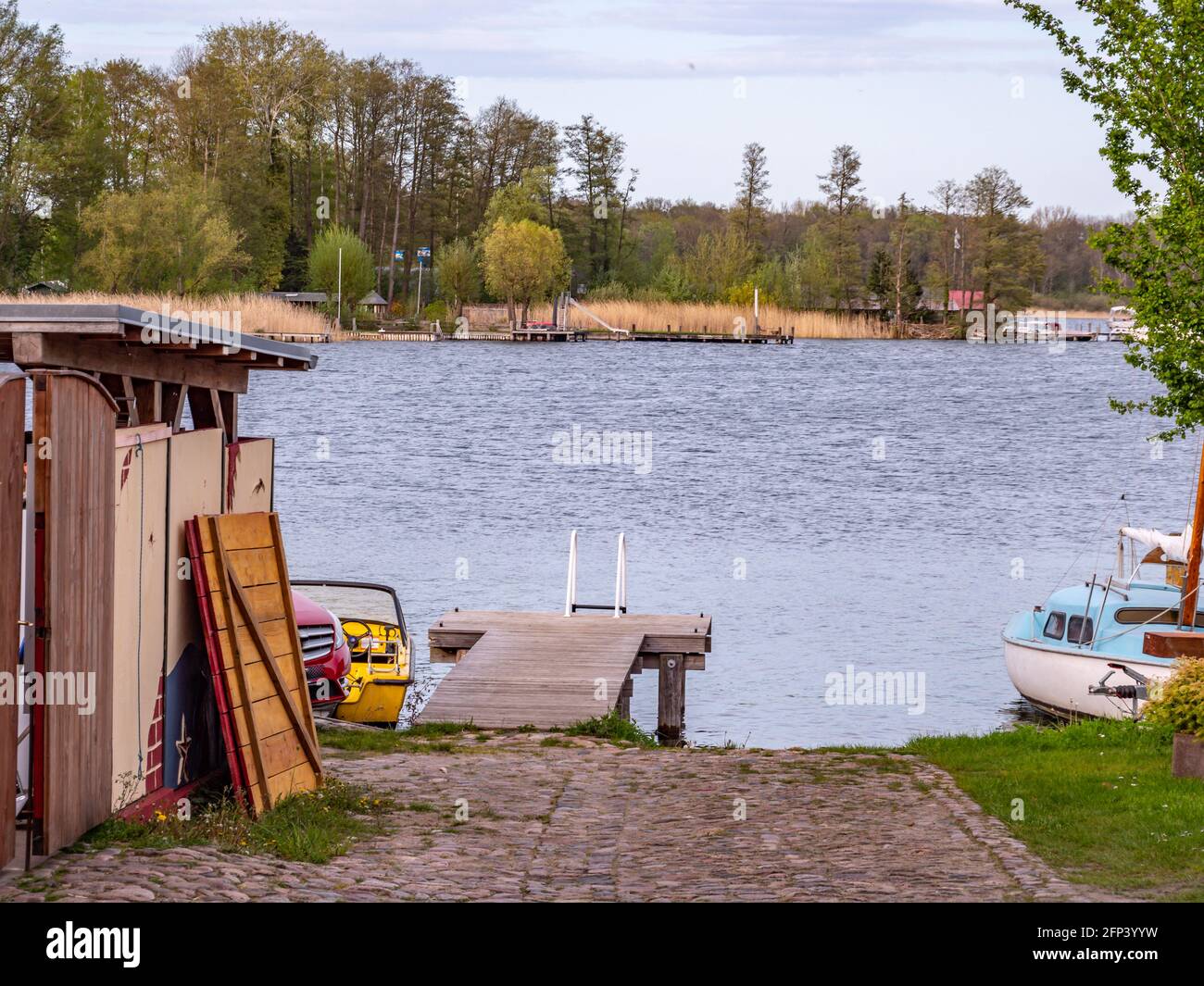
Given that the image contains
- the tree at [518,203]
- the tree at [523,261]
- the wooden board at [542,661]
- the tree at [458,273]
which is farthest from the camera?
the tree at [518,203]

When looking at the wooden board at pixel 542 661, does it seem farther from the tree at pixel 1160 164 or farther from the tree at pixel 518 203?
the tree at pixel 518 203

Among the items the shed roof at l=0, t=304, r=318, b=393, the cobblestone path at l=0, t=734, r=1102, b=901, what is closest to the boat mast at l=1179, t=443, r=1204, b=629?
the cobblestone path at l=0, t=734, r=1102, b=901

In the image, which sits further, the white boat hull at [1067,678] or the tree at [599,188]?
the tree at [599,188]

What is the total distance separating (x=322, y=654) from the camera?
1489cm

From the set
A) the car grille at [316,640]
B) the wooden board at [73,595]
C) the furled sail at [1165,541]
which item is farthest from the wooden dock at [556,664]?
the furled sail at [1165,541]

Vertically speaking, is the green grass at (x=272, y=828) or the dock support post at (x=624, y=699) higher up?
the green grass at (x=272, y=828)

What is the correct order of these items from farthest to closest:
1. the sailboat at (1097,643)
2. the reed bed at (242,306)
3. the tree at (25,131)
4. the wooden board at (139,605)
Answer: the tree at (25,131), the reed bed at (242,306), the sailboat at (1097,643), the wooden board at (139,605)

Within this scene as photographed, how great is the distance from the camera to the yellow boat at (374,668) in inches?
649

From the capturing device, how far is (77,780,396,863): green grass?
340 inches

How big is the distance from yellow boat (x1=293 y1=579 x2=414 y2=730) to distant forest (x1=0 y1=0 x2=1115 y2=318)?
75.6m

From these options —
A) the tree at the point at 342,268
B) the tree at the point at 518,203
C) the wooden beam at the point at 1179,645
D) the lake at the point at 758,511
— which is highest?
the tree at the point at 518,203

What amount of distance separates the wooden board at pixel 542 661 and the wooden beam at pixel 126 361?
4736 mm

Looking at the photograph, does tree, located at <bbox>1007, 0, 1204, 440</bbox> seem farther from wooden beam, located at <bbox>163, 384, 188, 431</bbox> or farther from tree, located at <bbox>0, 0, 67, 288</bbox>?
tree, located at <bbox>0, 0, 67, 288</bbox>
